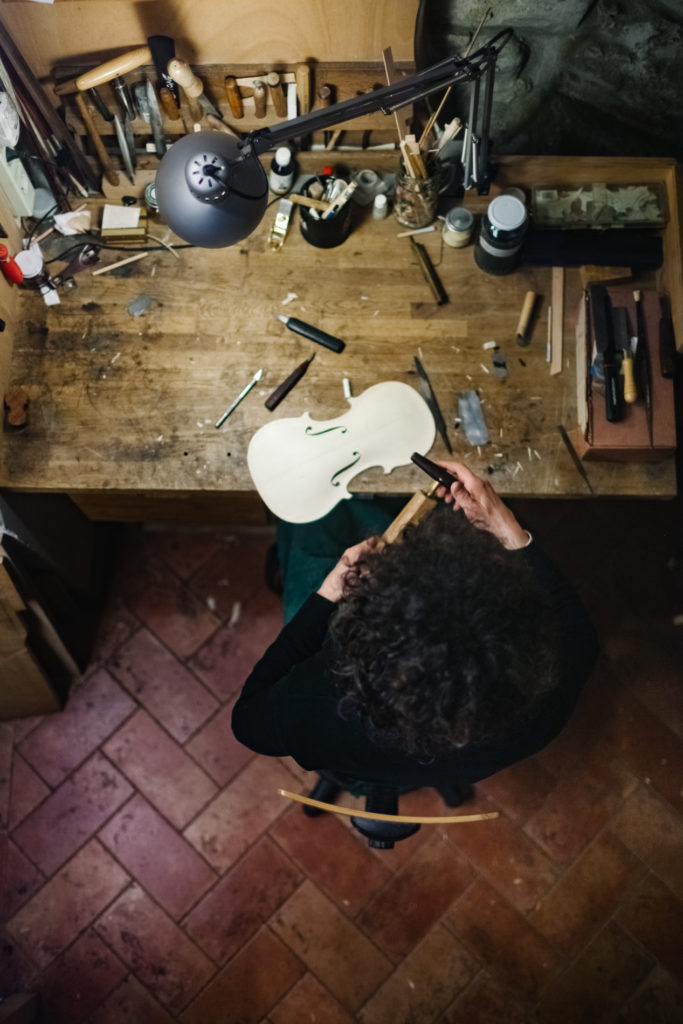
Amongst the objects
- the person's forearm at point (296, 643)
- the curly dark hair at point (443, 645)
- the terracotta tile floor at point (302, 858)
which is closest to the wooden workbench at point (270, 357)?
the person's forearm at point (296, 643)

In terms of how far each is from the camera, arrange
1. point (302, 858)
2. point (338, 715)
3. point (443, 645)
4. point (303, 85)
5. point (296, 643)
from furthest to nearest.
Answer: 1. point (302, 858)
2. point (303, 85)
3. point (296, 643)
4. point (338, 715)
5. point (443, 645)

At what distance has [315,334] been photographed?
2.08m

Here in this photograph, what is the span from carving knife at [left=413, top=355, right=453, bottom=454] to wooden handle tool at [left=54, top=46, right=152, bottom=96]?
3.10ft

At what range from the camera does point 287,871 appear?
8.56 ft

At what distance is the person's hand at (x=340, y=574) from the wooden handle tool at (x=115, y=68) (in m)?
1.22

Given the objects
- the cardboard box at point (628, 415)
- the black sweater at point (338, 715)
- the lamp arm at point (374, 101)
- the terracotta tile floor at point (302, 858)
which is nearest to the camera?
the lamp arm at point (374, 101)

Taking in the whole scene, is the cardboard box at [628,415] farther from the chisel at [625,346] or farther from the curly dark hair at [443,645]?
the curly dark hair at [443,645]

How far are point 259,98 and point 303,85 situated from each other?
115 mm

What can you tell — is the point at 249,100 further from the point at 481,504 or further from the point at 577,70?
the point at 481,504

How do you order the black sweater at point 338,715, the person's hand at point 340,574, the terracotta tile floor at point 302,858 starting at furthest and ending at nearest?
the terracotta tile floor at point 302,858 < the person's hand at point 340,574 < the black sweater at point 338,715

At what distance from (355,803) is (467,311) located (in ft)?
5.27

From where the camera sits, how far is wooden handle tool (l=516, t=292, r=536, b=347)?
209 centimetres

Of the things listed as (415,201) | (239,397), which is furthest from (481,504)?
(415,201)

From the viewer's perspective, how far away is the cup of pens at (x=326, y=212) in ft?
6.78
